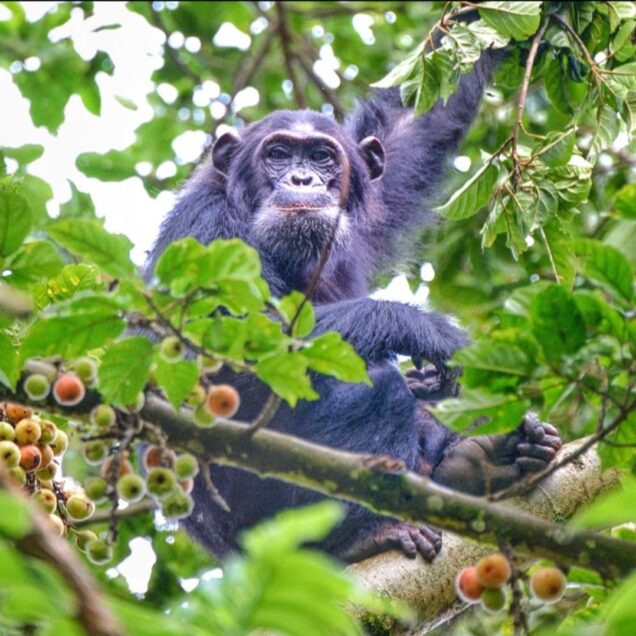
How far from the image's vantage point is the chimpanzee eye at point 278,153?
20.3ft

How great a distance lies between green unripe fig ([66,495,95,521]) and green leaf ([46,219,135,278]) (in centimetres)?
108

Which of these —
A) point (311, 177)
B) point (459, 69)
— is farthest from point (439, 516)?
point (311, 177)

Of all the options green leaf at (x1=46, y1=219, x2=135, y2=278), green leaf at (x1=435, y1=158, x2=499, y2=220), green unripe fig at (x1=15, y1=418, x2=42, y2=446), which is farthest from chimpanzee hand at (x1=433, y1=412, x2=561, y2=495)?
green leaf at (x1=46, y1=219, x2=135, y2=278)

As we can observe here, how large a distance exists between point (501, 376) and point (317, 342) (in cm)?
46

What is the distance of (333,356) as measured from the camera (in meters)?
2.82

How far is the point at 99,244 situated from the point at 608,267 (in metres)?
1.18

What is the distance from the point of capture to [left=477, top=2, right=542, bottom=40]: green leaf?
13.9ft

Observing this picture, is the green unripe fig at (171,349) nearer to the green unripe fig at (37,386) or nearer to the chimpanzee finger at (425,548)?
the green unripe fig at (37,386)

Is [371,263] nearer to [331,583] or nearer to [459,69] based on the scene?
Result: [459,69]

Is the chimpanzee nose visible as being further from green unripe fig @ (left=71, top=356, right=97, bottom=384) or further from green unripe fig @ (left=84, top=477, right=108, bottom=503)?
green unripe fig @ (left=84, top=477, right=108, bottom=503)

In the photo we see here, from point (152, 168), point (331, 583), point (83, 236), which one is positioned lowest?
point (152, 168)

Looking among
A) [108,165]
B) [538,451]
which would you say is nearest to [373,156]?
[108,165]

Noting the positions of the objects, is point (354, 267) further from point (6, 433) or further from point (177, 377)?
point (177, 377)

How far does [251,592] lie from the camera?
1555 millimetres
